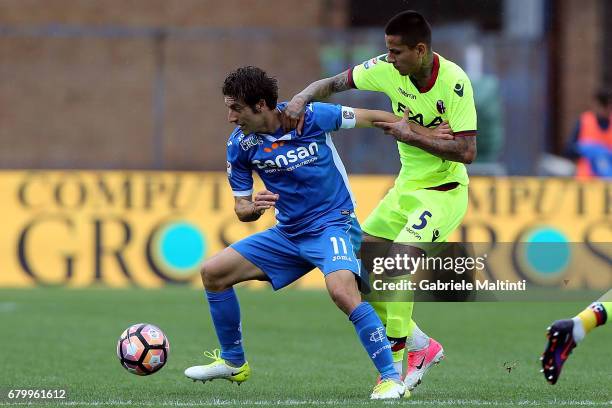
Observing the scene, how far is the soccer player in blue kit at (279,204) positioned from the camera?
25.9ft

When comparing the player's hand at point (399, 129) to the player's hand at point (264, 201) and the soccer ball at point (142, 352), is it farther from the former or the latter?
the soccer ball at point (142, 352)

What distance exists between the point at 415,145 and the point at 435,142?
12 centimetres

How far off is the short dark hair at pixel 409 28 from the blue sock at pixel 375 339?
64.9 inches

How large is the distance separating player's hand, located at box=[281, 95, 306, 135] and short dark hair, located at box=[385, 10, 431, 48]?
73 cm

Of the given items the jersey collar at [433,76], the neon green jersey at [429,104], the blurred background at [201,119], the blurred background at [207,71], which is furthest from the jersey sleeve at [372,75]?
the blurred background at [207,71]

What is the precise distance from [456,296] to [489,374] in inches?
25.9

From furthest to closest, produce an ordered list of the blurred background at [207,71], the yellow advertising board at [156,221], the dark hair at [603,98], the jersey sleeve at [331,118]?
the blurred background at [207,71] → the dark hair at [603,98] → the yellow advertising board at [156,221] → the jersey sleeve at [331,118]

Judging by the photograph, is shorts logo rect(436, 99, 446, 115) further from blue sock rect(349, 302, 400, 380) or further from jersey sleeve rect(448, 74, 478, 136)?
blue sock rect(349, 302, 400, 380)

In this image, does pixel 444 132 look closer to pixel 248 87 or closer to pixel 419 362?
pixel 248 87

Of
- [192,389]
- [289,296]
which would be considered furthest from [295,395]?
[289,296]

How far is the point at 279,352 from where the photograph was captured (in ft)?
35.3

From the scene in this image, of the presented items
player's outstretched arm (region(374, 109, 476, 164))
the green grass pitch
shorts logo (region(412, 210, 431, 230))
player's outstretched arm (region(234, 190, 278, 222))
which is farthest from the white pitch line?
player's outstretched arm (region(374, 109, 476, 164))

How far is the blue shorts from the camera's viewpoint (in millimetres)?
8023

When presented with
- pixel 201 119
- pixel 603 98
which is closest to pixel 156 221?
pixel 201 119
